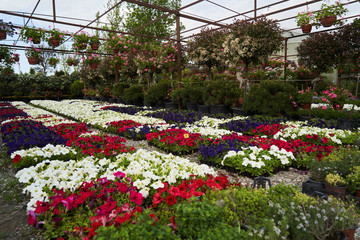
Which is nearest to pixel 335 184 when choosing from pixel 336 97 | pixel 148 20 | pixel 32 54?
pixel 336 97

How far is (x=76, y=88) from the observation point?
21.7 metres

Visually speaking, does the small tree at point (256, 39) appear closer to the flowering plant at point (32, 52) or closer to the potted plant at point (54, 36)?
the potted plant at point (54, 36)

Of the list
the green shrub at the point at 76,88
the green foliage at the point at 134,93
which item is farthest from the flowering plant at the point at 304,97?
the green shrub at the point at 76,88

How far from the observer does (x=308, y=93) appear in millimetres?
7039

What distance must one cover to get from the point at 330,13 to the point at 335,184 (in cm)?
749

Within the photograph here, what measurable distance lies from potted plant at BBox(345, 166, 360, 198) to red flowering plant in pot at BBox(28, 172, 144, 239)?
2386mm

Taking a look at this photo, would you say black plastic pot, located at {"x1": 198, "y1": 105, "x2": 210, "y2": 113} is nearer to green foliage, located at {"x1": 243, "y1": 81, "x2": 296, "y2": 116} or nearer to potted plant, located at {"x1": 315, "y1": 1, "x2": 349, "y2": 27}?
green foliage, located at {"x1": 243, "y1": 81, "x2": 296, "y2": 116}

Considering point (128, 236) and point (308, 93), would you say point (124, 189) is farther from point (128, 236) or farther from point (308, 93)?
point (308, 93)

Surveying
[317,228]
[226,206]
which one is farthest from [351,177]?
[226,206]

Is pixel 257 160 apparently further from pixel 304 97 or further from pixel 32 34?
pixel 32 34

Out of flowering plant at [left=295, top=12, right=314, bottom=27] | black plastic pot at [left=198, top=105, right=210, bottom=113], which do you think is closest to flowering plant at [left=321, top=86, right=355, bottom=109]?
flowering plant at [left=295, top=12, right=314, bottom=27]

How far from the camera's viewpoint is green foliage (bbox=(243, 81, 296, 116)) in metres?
7.20

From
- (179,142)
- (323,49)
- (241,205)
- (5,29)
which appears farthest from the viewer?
(323,49)

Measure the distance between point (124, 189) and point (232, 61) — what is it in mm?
7235
